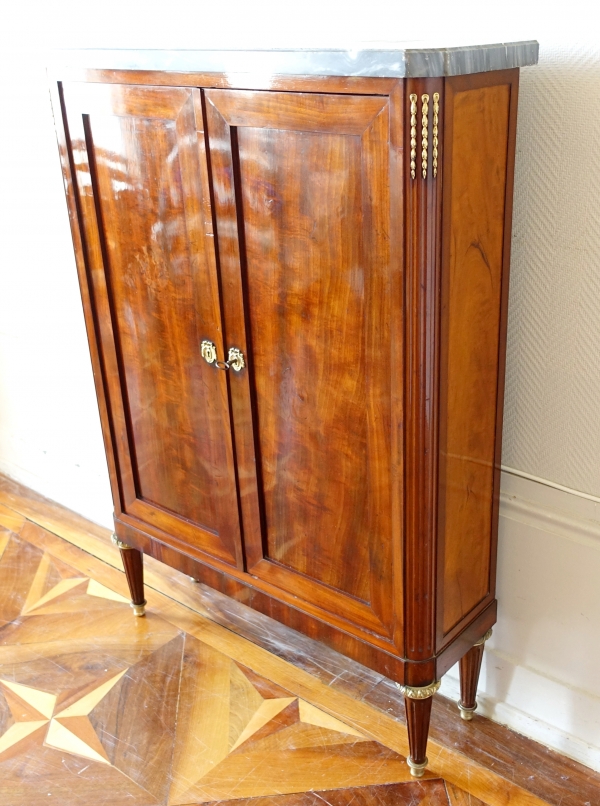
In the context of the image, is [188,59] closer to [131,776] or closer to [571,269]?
[571,269]

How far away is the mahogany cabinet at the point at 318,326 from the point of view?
109cm

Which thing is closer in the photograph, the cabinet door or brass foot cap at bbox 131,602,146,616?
the cabinet door

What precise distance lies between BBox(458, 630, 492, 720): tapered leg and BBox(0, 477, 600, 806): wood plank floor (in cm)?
4

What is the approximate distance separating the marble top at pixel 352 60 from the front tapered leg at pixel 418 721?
2.99 feet

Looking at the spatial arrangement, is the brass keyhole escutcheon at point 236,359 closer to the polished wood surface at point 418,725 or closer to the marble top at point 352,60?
the marble top at point 352,60

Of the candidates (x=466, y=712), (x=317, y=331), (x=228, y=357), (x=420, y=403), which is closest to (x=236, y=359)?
(x=228, y=357)

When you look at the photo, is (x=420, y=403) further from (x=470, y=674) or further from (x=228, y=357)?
(x=470, y=674)

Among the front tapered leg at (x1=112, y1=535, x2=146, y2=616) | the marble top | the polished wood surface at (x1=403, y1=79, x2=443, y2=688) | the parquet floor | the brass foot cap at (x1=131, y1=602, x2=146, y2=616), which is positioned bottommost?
the parquet floor

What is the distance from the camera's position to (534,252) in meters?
1.31

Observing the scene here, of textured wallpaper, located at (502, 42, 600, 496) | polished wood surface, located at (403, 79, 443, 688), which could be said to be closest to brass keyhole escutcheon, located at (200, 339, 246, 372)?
polished wood surface, located at (403, 79, 443, 688)

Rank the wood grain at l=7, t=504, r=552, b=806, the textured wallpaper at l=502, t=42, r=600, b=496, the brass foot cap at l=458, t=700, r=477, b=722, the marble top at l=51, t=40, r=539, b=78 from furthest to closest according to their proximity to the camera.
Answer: the brass foot cap at l=458, t=700, r=477, b=722 → the wood grain at l=7, t=504, r=552, b=806 → the textured wallpaper at l=502, t=42, r=600, b=496 → the marble top at l=51, t=40, r=539, b=78

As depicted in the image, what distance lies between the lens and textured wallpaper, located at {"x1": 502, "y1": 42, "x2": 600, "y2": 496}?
4.00 ft

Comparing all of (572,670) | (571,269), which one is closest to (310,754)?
(572,670)

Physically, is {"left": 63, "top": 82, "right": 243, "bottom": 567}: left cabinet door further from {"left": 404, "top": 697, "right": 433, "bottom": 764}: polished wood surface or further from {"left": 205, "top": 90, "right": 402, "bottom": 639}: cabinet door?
{"left": 404, "top": 697, "right": 433, "bottom": 764}: polished wood surface
